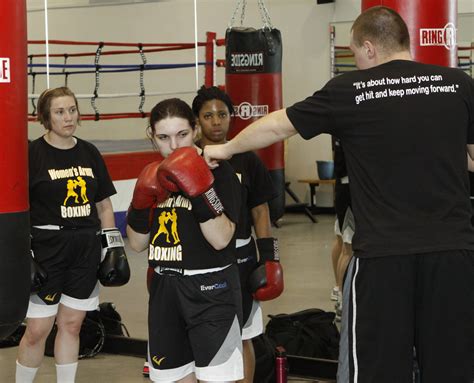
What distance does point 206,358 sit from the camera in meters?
2.85

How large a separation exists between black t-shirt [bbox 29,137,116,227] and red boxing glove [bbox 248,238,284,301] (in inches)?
32.2

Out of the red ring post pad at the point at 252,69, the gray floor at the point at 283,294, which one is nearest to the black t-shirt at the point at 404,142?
the gray floor at the point at 283,294

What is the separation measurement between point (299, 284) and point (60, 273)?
Answer: 2.98m

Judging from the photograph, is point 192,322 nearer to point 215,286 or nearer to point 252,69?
point 215,286

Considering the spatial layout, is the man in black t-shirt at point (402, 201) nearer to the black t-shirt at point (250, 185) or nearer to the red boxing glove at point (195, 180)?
the red boxing glove at point (195, 180)

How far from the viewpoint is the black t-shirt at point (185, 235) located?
2.89m

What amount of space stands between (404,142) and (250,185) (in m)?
1.07

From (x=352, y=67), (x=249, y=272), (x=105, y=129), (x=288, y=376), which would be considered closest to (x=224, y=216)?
(x=249, y=272)

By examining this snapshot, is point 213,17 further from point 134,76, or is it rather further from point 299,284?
point 299,284

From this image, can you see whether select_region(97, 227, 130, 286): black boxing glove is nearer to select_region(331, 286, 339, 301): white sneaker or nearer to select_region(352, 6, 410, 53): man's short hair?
select_region(352, 6, 410, 53): man's short hair

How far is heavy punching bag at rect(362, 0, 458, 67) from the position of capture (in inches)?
136

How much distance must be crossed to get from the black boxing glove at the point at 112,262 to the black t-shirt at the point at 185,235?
984 millimetres

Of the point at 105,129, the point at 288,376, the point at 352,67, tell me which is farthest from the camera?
the point at 105,129

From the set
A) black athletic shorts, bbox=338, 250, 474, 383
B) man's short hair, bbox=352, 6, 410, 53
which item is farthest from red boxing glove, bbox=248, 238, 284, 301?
man's short hair, bbox=352, 6, 410, 53
